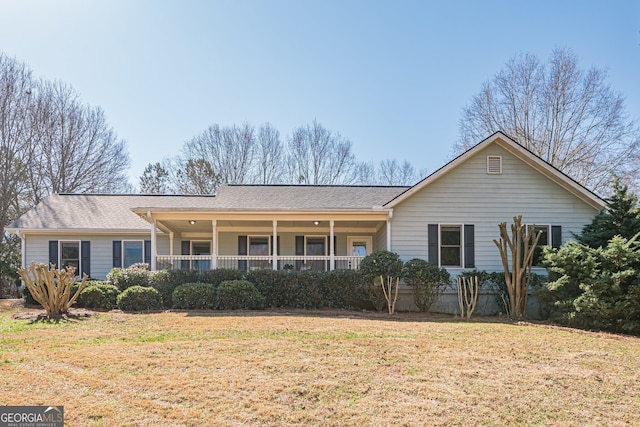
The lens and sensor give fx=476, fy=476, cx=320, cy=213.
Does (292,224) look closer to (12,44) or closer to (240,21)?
(240,21)

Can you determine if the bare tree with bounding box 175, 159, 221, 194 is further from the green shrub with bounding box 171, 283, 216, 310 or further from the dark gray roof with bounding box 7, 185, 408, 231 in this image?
the green shrub with bounding box 171, 283, 216, 310

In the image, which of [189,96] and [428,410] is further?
[189,96]

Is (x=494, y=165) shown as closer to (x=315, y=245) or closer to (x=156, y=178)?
(x=315, y=245)

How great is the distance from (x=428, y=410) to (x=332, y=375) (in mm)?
1379

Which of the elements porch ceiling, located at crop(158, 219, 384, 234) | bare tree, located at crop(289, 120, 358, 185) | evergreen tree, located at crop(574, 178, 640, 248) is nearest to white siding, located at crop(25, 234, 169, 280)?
porch ceiling, located at crop(158, 219, 384, 234)

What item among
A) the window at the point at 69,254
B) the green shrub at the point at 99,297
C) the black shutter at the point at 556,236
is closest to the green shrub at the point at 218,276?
the green shrub at the point at 99,297

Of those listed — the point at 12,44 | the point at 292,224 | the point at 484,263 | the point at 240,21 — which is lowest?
the point at 484,263

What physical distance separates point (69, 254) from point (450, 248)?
14180 mm

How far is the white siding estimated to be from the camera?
18.2 meters

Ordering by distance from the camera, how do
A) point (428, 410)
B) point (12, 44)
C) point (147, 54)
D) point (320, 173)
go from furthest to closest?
point (320, 173), point (12, 44), point (147, 54), point (428, 410)

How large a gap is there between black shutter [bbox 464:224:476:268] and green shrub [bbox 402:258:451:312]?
1304mm

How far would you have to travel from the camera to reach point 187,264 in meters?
18.8

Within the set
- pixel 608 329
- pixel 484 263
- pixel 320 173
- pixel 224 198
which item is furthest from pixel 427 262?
pixel 320 173

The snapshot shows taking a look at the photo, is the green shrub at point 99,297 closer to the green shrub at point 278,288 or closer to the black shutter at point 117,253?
the green shrub at point 278,288
